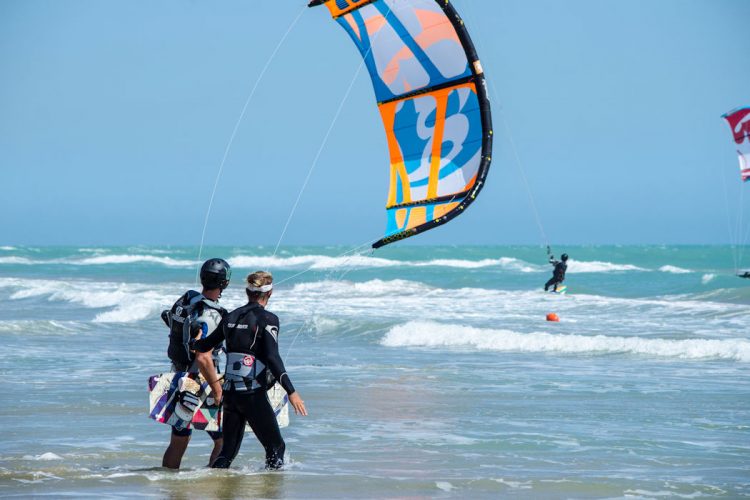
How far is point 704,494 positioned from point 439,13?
3110 mm

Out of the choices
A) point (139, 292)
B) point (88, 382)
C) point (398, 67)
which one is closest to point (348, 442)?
point (398, 67)

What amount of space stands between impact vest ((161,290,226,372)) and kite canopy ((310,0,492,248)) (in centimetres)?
96

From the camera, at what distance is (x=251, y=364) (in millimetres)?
5316

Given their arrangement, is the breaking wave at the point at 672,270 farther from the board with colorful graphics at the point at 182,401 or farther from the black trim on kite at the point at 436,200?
the board with colorful graphics at the point at 182,401

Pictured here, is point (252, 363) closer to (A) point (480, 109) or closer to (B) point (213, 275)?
(B) point (213, 275)

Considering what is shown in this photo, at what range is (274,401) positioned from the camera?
5.67 metres

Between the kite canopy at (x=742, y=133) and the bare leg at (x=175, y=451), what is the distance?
69.1 feet

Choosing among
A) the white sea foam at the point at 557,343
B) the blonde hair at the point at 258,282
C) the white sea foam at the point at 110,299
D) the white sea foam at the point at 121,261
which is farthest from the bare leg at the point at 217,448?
the white sea foam at the point at 121,261

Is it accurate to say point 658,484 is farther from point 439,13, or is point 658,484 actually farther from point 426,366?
point 426,366

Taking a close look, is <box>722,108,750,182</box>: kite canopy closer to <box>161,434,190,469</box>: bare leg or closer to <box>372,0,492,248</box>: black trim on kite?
<box>372,0,492,248</box>: black trim on kite

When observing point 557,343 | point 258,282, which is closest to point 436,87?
point 258,282

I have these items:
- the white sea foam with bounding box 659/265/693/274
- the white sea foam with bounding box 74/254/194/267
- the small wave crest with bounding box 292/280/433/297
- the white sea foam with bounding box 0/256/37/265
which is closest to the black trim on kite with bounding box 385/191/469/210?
the small wave crest with bounding box 292/280/433/297

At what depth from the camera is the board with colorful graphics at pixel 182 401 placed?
17.7 feet

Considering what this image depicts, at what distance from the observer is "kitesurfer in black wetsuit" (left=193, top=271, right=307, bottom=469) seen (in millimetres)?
5273
